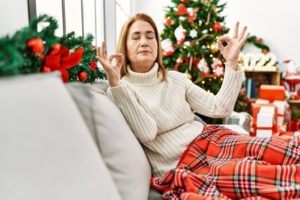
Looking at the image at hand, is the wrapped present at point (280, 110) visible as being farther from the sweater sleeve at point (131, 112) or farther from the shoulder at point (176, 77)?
the sweater sleeve at point (131, 112)

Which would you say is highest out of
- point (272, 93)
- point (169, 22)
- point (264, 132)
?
point (169, 22)

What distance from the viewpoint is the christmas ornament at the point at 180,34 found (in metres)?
2.58

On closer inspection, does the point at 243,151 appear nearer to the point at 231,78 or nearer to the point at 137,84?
the point at 231,78

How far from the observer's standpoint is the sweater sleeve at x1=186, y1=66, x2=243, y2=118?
4.65 ft

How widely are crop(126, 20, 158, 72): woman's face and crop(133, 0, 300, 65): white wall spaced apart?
7.77ft

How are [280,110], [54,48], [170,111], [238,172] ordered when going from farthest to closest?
1. [280,110]
2. [170,111]
3. [238,172]
4. [54,48]

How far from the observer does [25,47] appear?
0.63m

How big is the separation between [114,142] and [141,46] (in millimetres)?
667

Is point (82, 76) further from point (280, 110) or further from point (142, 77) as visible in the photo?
point (280, 110)

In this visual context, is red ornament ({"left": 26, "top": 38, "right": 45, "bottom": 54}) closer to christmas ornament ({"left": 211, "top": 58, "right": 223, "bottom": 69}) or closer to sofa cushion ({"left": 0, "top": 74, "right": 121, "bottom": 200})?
sofa cushion ({"left": 0, "top": 74, "right": 121, "bottom": 200})

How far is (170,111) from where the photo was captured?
1311 millimetres

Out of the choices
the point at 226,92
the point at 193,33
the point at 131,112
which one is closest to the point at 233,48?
the point at 226,92

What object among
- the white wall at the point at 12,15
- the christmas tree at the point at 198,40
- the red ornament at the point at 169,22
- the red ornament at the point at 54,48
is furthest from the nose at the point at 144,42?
the red ornament at the point at 169,22

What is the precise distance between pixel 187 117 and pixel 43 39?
2.66 feet
